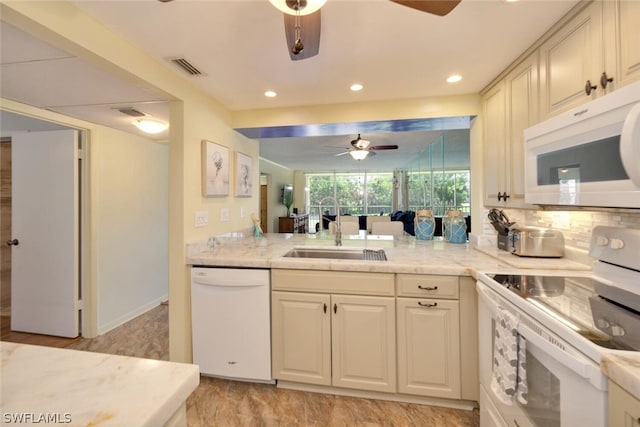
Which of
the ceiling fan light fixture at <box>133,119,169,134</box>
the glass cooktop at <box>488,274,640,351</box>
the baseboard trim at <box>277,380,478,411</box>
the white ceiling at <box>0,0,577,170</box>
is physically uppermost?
the white ceiling at <box>0,0,577,170</box>

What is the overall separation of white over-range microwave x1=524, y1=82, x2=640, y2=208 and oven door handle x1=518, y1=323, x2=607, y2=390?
0.52 m

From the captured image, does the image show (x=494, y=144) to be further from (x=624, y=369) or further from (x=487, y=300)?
(x=624, y=369)

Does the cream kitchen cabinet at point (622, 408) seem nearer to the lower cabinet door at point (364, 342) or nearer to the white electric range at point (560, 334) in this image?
the white electric range at point (560, 334)

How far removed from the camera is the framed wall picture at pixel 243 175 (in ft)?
8.85

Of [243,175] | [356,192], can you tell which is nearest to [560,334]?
[243,175]

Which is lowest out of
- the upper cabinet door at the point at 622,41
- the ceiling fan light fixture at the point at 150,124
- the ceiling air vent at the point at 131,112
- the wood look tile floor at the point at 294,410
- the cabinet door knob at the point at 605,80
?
the wood look tile floor at the point at 294,410

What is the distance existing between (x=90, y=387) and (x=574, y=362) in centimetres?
122

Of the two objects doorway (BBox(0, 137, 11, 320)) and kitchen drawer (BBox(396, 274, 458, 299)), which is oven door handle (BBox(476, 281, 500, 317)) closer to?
kitchen drawer (BBox(396, 274, 458, 299))

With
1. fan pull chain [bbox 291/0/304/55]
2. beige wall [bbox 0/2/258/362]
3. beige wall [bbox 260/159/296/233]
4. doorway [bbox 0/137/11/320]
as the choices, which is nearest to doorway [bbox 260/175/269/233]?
beige wall [bbox 260/159/296/233]

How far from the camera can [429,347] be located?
5.42 ft

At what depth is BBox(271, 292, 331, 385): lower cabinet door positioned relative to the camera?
1.77 meters

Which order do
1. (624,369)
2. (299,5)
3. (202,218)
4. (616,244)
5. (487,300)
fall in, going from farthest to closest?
(202,218), (487,300), (616,244), (299,5), (624,369)

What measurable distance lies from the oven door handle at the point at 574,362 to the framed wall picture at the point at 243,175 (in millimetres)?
2449

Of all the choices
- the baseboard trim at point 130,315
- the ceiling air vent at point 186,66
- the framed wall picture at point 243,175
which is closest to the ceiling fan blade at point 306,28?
the ceiling air vent at point 186,66
